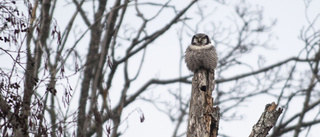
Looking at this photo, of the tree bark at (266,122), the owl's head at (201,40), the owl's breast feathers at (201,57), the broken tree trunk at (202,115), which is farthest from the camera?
the owl's head at (201,40)

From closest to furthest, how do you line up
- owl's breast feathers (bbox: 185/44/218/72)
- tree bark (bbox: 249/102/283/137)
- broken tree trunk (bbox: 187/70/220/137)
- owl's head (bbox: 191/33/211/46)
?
tree bark (bbox: 249/102/283/137) < broken tree trunk (bbox: 187/70/220/137) < owl's breast feathers (bbox: 185/44/218/72) < owl's head (bbox: 191/33/211/46)

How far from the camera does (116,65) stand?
9.82 meters

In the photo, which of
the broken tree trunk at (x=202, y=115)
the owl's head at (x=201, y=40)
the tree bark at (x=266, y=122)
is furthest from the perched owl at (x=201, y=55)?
the tree bark at (x=266, y=122)

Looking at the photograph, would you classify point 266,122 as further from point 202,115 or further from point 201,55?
point 201,55

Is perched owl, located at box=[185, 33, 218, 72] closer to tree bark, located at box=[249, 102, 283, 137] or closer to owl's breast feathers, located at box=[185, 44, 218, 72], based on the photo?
owl's breast feathers, located at box=[185, 44, 218, 72]

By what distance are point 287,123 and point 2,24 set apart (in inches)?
373

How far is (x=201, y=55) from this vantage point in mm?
6531

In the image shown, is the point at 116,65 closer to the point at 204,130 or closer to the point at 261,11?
the point at 261,11

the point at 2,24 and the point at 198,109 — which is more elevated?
the point at 2,24

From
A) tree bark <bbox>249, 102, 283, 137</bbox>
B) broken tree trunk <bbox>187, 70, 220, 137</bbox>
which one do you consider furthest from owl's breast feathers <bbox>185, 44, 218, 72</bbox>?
tree bark <bbox>249, 102, 283, 137</bbox>

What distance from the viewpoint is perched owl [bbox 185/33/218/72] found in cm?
619

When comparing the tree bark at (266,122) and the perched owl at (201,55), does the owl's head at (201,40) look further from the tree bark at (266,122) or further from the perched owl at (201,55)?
A: the tree bark at (266,122)

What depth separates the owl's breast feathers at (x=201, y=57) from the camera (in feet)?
20.2

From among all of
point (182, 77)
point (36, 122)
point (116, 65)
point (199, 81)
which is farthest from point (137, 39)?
point (36, 122)
